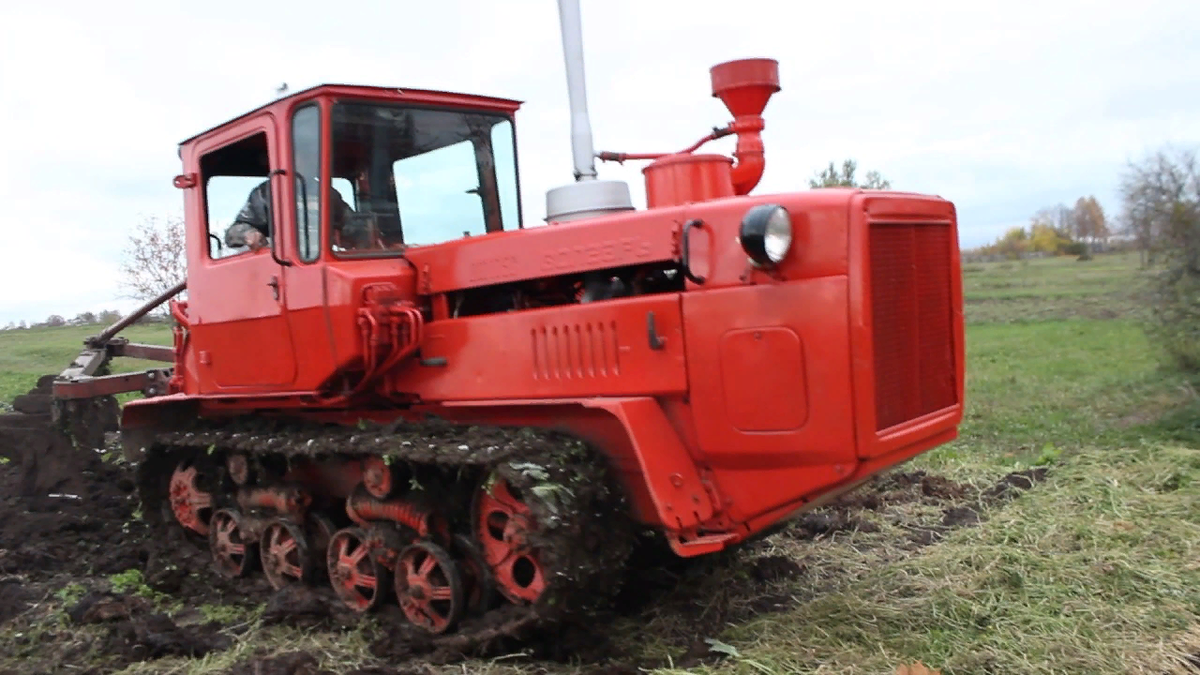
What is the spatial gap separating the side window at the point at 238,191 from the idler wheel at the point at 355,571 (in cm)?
180

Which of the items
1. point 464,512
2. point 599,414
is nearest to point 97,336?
point 464,512

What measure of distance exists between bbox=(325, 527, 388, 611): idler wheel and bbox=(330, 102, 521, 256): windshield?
1577 mm

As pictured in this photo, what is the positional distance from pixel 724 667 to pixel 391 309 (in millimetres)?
2456

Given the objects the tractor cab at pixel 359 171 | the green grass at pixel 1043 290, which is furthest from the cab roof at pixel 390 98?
the green grass at pixel 1043 290

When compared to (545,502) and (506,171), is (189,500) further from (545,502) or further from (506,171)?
(545,502)

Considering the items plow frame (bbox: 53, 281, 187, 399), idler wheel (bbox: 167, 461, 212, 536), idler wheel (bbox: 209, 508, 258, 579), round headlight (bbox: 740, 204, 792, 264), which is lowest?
idler wheel (bbox: 209, 508, 258, 579)

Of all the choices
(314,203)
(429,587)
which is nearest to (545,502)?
(429,587)

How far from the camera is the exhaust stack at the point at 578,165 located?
5.39 meters

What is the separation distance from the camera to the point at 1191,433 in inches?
392

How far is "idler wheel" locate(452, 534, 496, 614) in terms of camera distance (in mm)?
5117

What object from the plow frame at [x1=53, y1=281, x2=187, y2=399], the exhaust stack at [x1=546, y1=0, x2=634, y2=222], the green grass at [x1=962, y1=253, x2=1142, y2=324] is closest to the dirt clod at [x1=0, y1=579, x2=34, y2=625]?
the plow frame at [x1=53, y1=281, x2=187, y2=399]

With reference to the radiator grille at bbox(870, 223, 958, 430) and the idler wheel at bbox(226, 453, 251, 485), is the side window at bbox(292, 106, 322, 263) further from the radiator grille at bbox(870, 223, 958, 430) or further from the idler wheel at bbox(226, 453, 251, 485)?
the radiator grille at bbox(870, 223, 958, 430)

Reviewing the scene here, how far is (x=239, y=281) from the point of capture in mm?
6207

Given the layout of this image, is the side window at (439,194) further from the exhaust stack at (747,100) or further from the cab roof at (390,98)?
the exhaust stack at (747,100)
